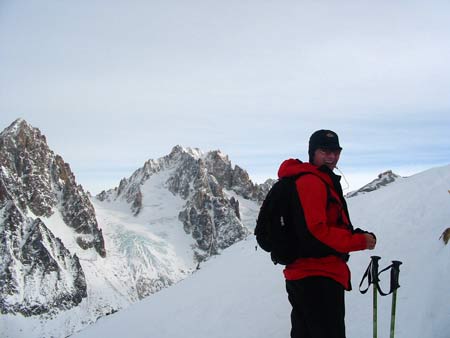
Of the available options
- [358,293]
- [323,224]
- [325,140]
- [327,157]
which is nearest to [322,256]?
[323,224]

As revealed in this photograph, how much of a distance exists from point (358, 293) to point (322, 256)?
6.60 m

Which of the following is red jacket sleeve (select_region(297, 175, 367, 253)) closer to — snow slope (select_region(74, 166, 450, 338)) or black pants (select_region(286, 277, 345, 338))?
black pants (select_region(286, 277, 345, 338))

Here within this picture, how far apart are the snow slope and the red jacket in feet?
13.8

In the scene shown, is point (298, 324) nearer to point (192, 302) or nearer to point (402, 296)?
point (402, 296)

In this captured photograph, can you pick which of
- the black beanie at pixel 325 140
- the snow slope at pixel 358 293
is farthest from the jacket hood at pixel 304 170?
the snow slope at pixel 358 293

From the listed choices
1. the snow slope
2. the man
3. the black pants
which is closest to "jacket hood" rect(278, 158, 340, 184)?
the man

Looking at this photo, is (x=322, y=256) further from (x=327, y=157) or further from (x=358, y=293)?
(x=358, y=293)

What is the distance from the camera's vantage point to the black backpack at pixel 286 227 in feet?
19.7

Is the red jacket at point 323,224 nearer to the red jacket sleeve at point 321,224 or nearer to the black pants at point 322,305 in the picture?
the red jacket sleeve at point 321,224

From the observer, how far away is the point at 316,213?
229 inches

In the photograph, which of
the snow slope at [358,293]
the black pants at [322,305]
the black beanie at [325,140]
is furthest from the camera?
the snow slope at [358,293]

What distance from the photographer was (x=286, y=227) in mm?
6168

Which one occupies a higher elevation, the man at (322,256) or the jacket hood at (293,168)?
the jacket hood at (293,168)

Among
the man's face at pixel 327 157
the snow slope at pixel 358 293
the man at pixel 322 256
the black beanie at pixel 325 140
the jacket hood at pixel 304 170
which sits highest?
the black beanie at pixel 325 140
